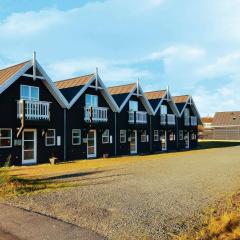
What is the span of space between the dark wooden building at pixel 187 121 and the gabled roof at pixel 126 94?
27.7 ft

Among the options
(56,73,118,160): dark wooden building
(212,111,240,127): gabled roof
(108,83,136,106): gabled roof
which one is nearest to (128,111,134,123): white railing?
(108,83,136,106): gabled roof

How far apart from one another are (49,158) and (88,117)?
484 cm

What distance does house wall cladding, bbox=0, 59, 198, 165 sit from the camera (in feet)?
65.8

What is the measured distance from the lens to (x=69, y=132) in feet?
78.4

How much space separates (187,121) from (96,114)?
18.0 m

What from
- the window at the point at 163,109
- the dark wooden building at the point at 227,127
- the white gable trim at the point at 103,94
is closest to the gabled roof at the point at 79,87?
the white gable trim at the point at 103,94

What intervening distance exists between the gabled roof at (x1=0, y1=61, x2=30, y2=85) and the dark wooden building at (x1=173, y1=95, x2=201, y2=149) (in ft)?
75.4

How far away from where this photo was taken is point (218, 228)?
6.68 m

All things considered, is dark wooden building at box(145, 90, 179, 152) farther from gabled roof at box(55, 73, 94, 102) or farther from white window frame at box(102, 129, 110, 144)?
gabled roof at box(55, 73, 94, 102)

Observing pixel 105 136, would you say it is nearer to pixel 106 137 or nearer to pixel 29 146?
pixel 106 137

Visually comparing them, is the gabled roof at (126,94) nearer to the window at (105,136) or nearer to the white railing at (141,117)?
the white railing at (141,117)

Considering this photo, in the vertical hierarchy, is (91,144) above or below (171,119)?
below

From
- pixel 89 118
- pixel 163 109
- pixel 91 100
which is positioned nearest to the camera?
pixel 89 118

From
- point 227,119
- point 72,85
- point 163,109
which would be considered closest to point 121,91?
point 72,85
